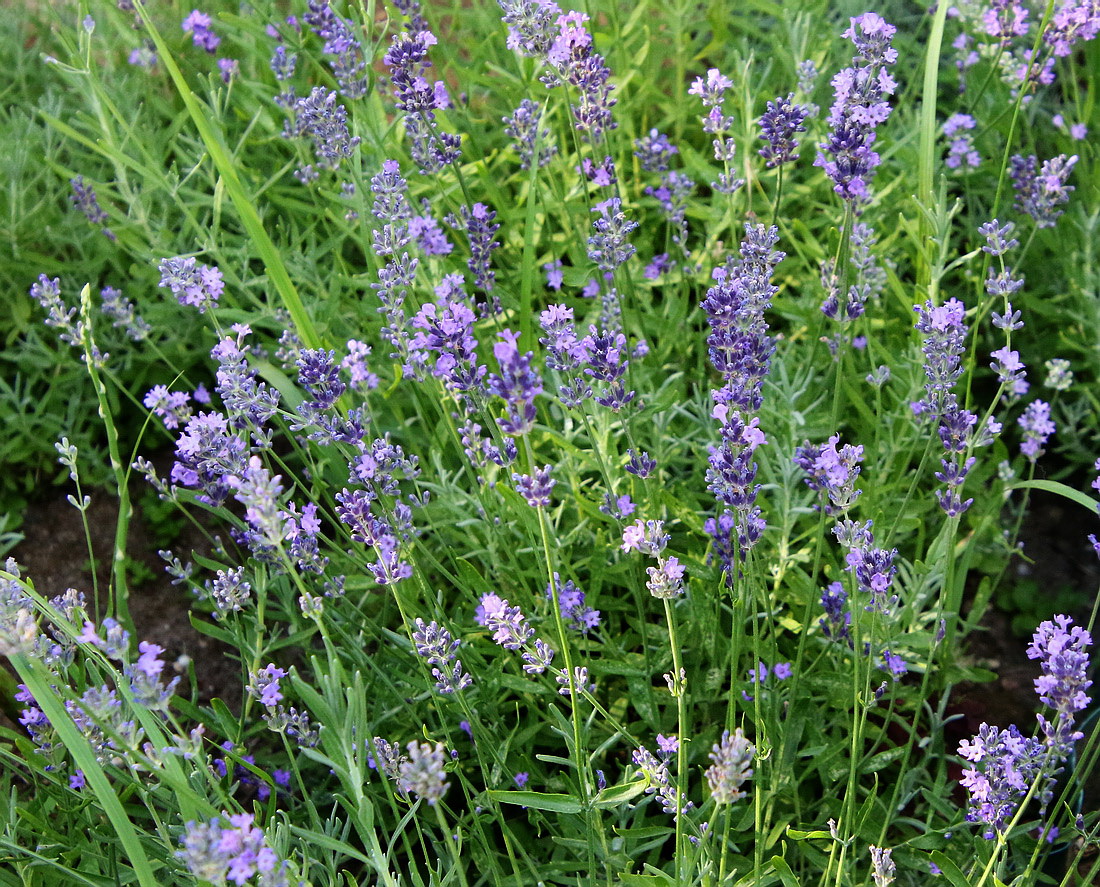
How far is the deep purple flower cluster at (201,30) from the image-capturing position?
3.52m

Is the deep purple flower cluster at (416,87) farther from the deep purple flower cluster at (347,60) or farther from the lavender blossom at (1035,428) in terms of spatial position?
the lavender blossom at (1035,428)

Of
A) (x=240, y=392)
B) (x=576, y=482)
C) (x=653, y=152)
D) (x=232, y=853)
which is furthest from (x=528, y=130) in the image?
(x=232, y=853)

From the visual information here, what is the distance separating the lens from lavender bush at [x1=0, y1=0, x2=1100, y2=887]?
5.80 feet

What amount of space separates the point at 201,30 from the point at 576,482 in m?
2.18

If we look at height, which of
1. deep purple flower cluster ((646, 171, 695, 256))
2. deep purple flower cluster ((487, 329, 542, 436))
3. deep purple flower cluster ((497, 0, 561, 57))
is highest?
deep purple flower cluster ((497, 0, 561, 57))

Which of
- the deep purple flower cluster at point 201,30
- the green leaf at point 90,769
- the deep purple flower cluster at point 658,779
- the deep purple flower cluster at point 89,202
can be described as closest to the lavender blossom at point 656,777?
the deep purple flower cluster at point 658,779

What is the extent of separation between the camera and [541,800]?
1834mm

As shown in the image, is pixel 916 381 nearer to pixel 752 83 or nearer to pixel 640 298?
pixel 640 298

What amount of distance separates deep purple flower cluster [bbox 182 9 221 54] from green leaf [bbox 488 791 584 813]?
282cm

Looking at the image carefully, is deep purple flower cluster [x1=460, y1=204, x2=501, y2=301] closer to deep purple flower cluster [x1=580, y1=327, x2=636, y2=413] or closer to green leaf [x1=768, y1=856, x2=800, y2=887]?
deep purple flower cluster [x1=580, y1=327, x2=636, y2=413]

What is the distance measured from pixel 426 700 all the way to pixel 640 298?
130 centimetres

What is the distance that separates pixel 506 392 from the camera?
1396 mm

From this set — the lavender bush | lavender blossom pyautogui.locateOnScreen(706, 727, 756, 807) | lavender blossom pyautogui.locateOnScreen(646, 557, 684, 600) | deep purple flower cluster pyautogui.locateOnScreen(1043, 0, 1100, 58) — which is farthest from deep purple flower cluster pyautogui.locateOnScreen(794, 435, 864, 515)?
deep purple flower cluster pyautogui.locateOnScreen(1043, 0, 1100, 58)

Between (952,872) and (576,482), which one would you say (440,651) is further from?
(952,872)
